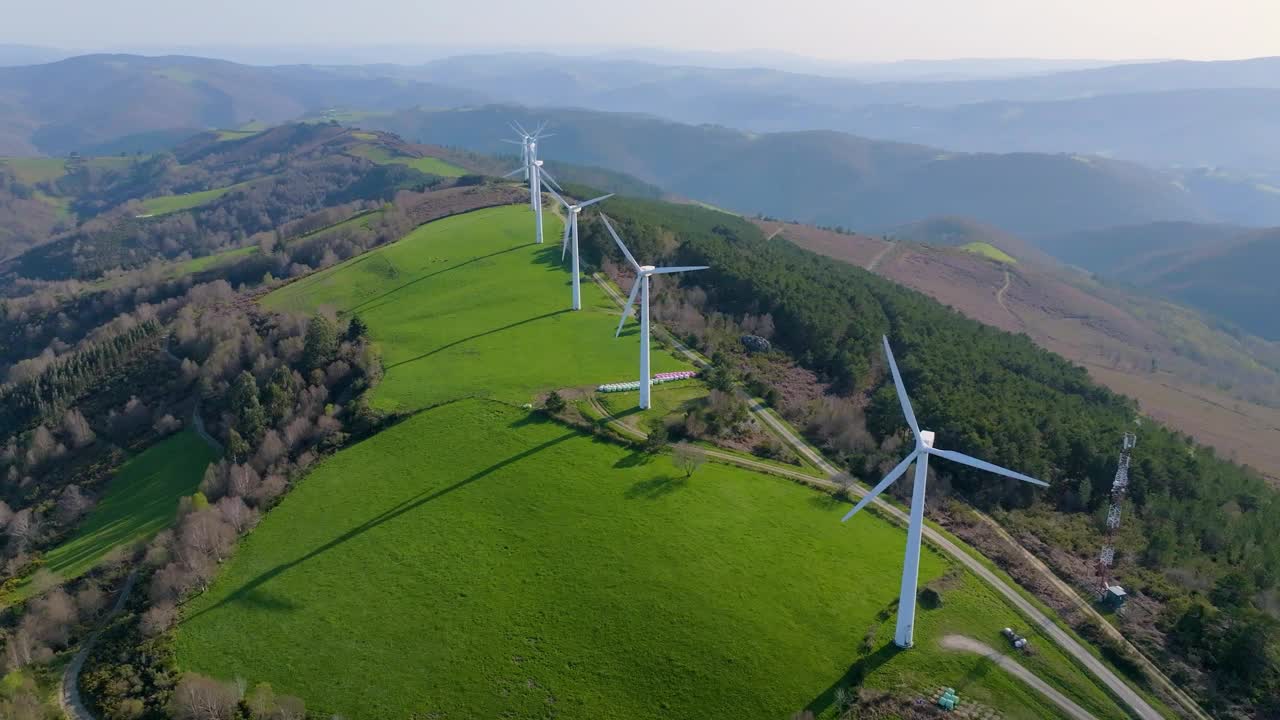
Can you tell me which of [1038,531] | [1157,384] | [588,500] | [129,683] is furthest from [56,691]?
[1157,384]

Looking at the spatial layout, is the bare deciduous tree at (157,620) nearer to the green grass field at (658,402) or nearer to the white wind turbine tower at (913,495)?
the green grass field at (658,402)

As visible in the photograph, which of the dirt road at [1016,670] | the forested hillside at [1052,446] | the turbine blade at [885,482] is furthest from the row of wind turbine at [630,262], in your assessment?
the dirt road at [1016,670]

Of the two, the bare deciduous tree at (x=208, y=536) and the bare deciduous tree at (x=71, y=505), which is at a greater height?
the bare deciduous tree at (x=208, y=536)

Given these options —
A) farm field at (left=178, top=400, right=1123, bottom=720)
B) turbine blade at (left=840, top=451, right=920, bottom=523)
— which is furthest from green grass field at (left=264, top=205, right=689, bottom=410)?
turbine blade at (left=840, top=451, right=920, bottom=523)

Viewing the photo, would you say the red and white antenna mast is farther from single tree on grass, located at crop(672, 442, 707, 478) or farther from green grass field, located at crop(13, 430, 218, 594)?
green grass field, located at crop(13, 430, 218, 594)

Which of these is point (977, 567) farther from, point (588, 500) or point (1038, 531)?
point (588, 500)

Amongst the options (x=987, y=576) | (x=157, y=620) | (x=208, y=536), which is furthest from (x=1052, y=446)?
(x=157, y=620)
